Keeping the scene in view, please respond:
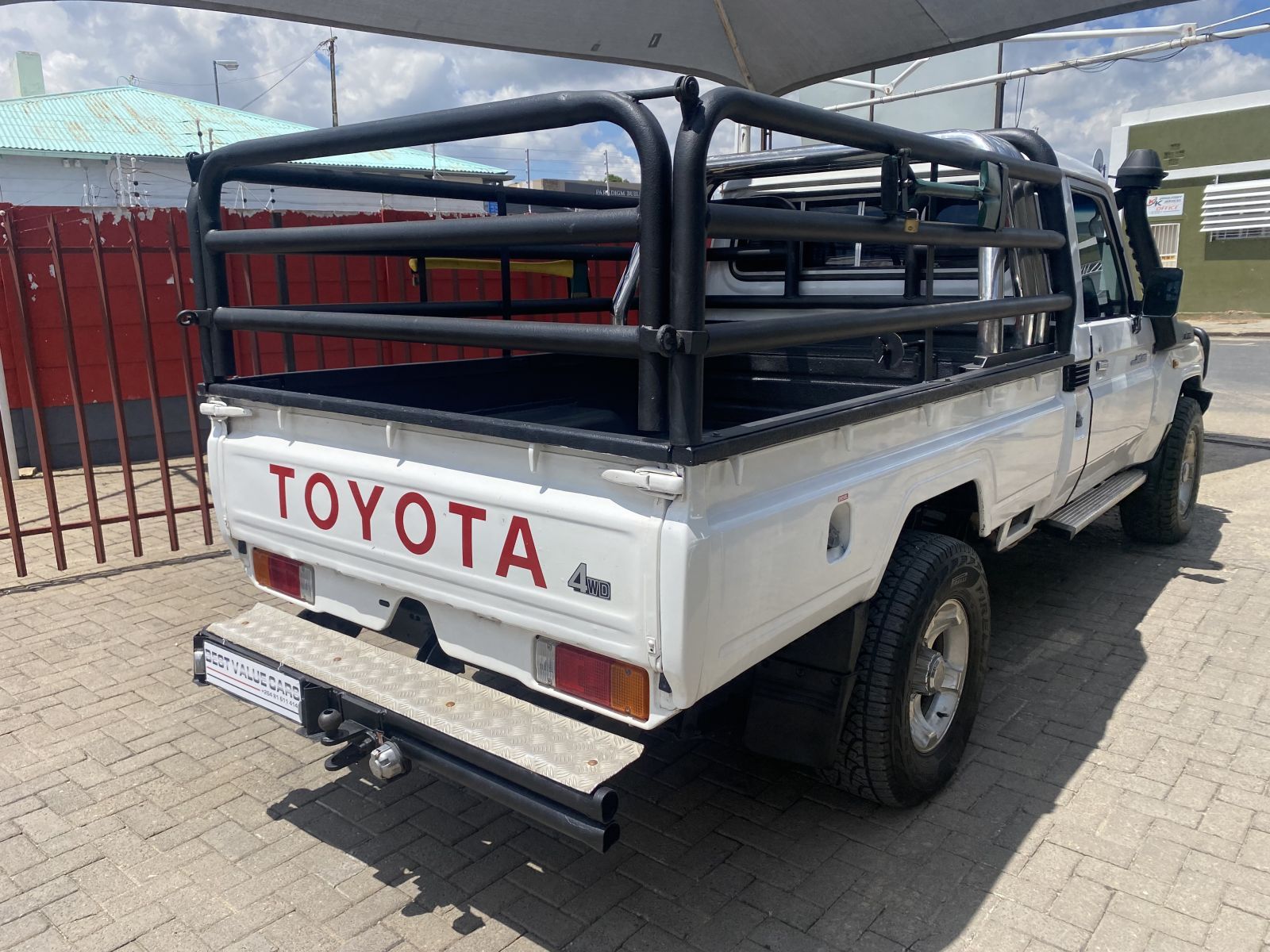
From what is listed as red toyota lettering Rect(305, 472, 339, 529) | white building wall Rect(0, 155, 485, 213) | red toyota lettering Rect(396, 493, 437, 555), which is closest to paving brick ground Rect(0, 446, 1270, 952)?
red toyota lettering Rect(396, 493, 437, 555)

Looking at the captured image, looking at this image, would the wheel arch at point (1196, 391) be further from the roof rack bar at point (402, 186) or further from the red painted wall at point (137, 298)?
the red painted wall at point (137, 298)

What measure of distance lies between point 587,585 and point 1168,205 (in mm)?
28047

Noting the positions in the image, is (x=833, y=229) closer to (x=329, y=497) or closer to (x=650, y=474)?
(x=650, y=474)

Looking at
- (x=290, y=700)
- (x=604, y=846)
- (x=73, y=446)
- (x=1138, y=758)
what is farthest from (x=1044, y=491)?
(x=73, y=446)

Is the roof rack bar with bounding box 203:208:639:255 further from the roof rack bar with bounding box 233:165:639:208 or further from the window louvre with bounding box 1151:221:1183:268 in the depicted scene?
the window louvre with bounding box 1151:221:1183:268

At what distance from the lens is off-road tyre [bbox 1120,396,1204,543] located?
18.3ft

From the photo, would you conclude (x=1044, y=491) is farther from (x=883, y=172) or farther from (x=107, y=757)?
(x=107, y=757)

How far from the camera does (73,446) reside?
827 centimetres

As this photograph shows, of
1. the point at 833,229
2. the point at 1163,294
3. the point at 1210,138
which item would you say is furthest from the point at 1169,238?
the point at 833,229

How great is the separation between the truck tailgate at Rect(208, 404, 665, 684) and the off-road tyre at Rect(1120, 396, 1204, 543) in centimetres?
455

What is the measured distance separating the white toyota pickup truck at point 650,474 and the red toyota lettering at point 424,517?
0.01 m

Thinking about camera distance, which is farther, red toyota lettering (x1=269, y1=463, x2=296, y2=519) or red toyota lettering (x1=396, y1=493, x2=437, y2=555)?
red toyota lettering (x1=269, y1=463, x2=296, y2=519)

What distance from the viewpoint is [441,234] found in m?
2.38

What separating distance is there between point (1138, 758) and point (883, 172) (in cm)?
231
